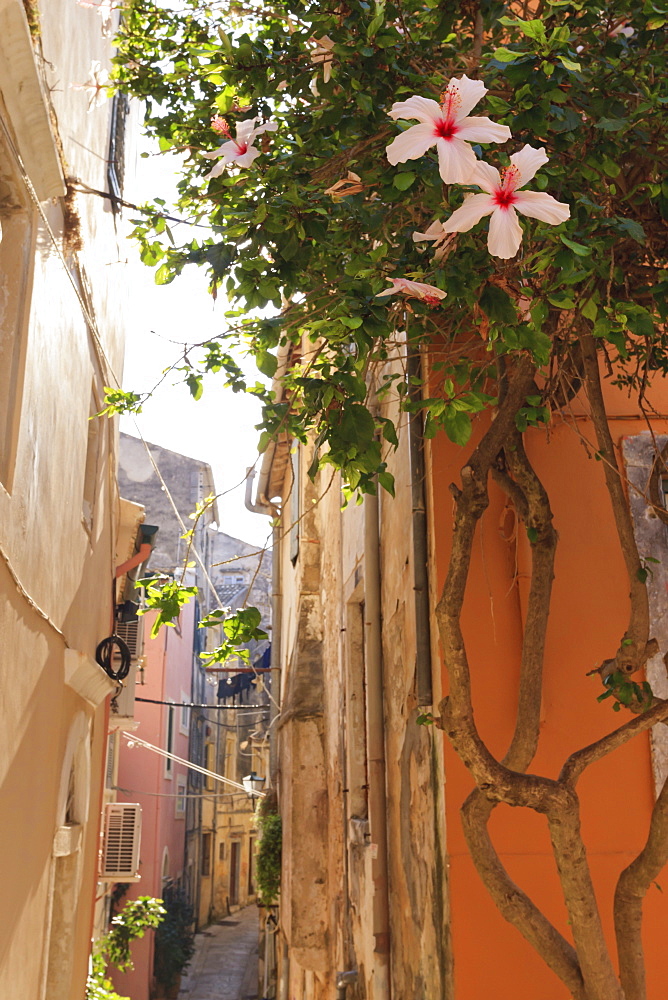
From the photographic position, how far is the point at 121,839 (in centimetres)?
1262

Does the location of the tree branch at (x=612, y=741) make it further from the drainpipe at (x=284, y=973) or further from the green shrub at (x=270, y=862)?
the drainpipe at (x=284, y=973)

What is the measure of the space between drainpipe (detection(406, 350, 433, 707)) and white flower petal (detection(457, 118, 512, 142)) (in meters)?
2.13

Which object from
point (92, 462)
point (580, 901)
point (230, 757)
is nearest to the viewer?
point (580, 901)

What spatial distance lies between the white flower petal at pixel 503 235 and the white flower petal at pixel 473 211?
0.11 feet

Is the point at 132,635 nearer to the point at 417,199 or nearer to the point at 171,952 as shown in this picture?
the point at 417,199

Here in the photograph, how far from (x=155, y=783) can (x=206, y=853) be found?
30.1 ft

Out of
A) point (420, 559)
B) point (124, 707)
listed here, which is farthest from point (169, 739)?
point (420, 559)

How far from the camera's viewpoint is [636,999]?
3053 millimetres

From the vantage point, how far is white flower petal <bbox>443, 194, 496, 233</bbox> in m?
2.46

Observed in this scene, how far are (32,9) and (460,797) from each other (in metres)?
3.97

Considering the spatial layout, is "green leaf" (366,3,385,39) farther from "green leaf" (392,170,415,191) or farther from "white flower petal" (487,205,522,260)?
"white flower petal" (487,205,522,260)

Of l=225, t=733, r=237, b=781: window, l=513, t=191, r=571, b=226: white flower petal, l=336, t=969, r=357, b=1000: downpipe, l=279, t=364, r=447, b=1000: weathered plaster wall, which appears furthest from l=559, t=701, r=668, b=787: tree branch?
l=225, t=733, r=237, b=781: window

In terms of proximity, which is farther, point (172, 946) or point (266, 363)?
point (172, 946)

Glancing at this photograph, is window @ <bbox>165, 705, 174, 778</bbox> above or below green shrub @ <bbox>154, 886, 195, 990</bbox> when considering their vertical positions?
above
